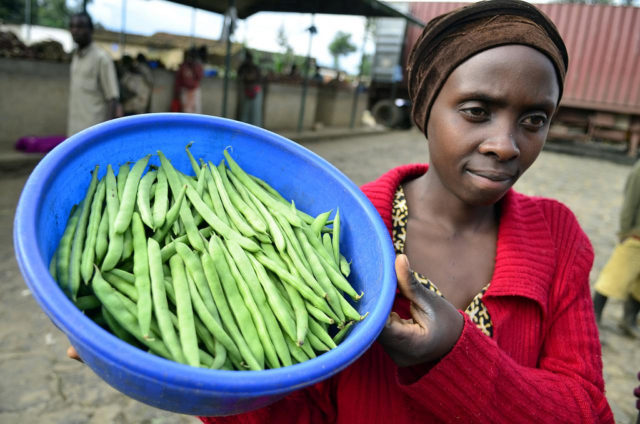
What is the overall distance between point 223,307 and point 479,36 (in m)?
0.84

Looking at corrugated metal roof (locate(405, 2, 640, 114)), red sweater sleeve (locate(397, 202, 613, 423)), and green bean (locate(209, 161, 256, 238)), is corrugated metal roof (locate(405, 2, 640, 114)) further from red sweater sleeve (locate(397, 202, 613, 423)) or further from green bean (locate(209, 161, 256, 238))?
green bean (locate(209, 161, 256, 238))

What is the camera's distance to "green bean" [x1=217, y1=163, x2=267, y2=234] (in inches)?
45.5

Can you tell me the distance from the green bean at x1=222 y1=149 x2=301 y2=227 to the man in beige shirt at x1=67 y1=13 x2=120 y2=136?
4.68 meters

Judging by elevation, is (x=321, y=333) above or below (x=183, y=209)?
below

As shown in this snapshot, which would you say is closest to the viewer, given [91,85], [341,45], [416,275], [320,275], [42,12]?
[320,275]

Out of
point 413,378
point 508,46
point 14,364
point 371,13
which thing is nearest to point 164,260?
point 413,378

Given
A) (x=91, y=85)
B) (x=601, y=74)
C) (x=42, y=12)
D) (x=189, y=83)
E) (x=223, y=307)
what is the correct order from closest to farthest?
(x=223, y=307), (x=91, y=85), (x=189, y=83), (x=601, y=74), (x=42, y=12)

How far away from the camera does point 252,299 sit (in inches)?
38.3

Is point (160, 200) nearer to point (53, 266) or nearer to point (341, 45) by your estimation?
point (53, 266)

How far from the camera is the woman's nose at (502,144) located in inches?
41.6

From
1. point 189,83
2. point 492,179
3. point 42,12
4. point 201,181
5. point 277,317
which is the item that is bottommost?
point 277,317

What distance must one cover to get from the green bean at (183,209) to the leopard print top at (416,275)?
50 cm

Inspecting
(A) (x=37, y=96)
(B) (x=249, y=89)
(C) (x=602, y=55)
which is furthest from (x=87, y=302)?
(C) (x=602, y=55)

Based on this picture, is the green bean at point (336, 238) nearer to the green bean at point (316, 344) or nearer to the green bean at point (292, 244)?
the green bean at point (292, 244)
